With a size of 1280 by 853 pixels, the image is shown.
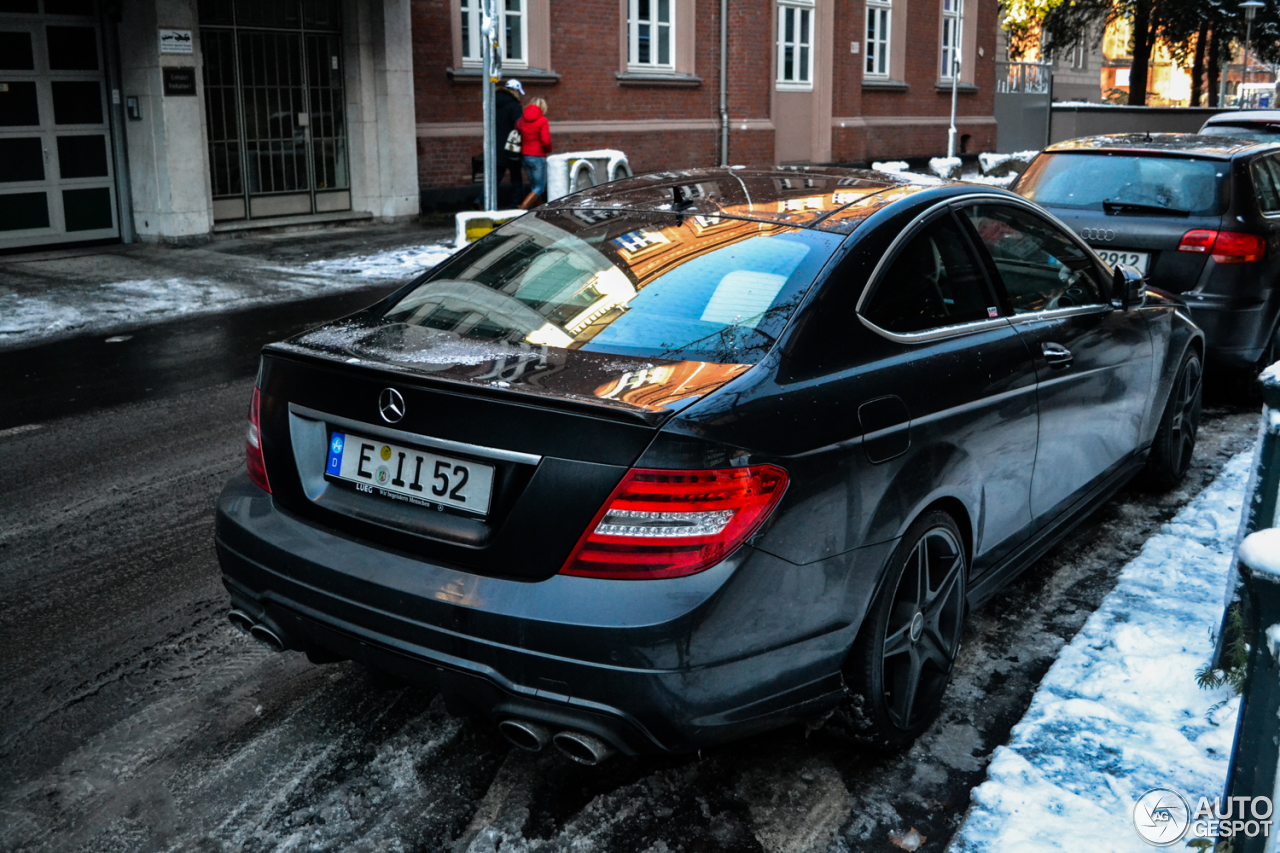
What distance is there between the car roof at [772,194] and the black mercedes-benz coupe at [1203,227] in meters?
3.68

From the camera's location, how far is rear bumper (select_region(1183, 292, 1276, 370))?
7512 millimetres

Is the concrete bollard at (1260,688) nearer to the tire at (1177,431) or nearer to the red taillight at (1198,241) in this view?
the tire at (1177,431)

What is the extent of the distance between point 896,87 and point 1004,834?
2771 cm

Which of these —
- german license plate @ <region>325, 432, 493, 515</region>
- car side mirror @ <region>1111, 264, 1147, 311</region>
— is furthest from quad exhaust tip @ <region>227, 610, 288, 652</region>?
car side mirror @ <region>1111, 264, 1147, 311</region>

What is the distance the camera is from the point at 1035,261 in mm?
4648

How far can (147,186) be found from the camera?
1498cm

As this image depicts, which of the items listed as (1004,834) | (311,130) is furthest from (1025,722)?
(311,130)

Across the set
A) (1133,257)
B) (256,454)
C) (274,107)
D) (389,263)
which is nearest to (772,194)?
(256,454)

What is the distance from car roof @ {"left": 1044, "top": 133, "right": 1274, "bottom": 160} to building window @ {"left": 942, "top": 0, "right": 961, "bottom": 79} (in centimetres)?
A: 2376

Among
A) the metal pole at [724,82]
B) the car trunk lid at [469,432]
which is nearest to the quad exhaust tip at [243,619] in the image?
the car trunk lid at [469,432]

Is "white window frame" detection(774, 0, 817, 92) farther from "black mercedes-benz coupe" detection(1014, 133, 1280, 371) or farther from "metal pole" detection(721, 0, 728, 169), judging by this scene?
"black mercedes-benz coupe" detection(1014, 133, 1280, 371)

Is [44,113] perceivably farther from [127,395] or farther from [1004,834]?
[1004,834]

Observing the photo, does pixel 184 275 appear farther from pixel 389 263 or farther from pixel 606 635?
pixel 606 635

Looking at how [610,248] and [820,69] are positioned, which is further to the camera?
[820,69]
